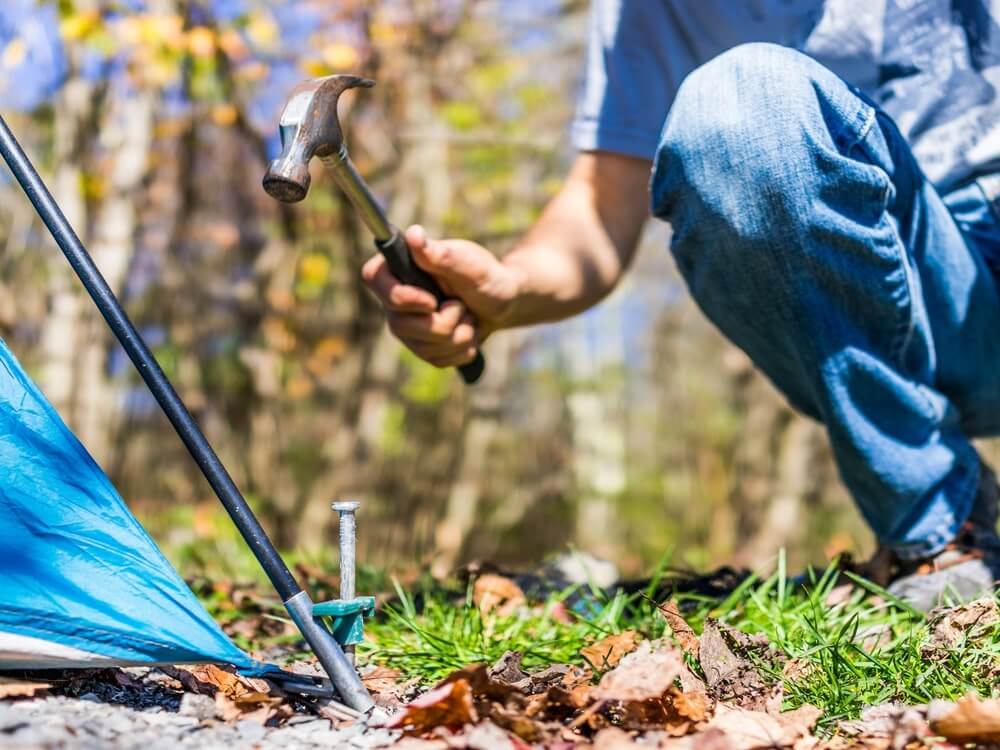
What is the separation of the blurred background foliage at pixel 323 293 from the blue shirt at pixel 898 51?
6.91ft

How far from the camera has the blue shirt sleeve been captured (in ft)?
7.20

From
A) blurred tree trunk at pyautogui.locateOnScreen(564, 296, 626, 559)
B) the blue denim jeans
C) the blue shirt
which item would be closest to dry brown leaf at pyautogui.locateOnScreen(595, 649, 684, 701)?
the blue denim jeans

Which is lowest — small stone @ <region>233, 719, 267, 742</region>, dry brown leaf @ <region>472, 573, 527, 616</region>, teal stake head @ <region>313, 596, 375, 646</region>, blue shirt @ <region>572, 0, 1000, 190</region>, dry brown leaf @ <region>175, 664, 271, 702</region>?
dry brown leaf @ <region>472, 573, 527, 616</region>

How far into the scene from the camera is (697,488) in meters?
7.31

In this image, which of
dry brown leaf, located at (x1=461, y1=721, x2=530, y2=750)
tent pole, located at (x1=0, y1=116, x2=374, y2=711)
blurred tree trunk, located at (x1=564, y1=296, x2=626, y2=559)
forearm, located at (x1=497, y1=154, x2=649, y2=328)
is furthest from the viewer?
blurred tree trunk, located at (x1=564, y1=296, x2=626, y2=559)

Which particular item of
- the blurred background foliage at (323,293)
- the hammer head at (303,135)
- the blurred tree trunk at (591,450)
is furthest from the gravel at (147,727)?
the blurred tree trunk at (591,450)

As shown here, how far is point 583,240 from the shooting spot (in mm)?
2168

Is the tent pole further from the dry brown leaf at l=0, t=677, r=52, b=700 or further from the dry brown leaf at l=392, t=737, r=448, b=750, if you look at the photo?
the dry brown leaf at l=0, t=677, r=52, b=700

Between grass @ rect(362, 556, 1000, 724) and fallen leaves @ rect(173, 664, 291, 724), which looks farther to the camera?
grass @ rect(362, 556, 1000, 724)

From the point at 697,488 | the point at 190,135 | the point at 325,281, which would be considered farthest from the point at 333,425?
the point at 697,488

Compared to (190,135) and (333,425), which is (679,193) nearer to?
(190,135)

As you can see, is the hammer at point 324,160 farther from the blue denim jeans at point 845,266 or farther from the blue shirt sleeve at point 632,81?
the blue shirt sleeve at point 632,81

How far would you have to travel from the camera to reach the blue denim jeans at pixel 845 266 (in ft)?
5.05

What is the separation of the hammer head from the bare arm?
31 cm
